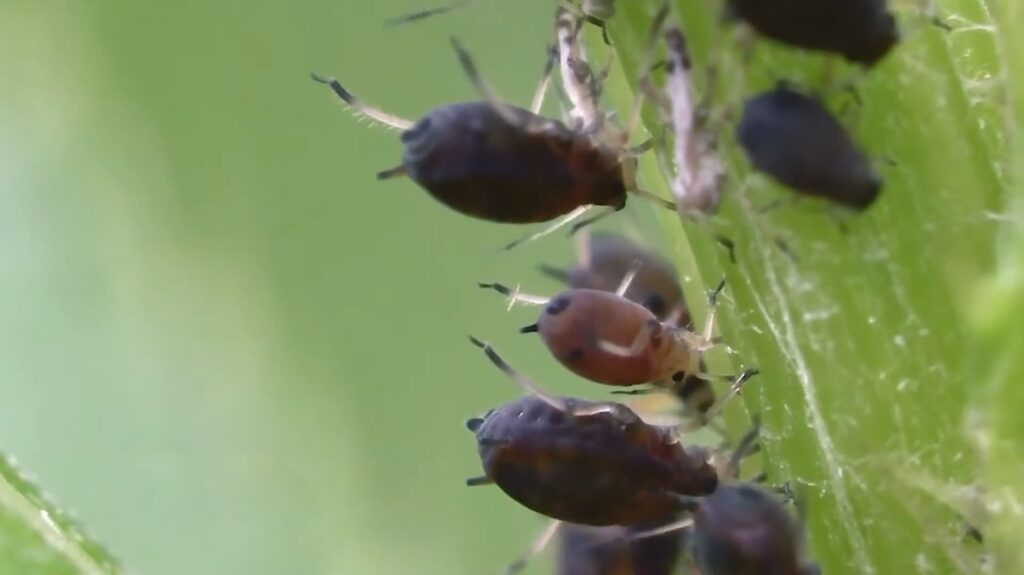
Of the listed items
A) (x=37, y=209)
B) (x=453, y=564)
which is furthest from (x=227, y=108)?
(x=453, y=564)

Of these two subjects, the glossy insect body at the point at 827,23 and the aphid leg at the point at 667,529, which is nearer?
the glossy insect body at the point at 827,23

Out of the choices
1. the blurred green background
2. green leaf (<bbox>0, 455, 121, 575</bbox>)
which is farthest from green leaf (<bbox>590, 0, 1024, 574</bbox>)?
the blurred green background

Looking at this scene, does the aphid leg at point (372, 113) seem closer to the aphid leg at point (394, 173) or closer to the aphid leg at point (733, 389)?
the aphid leg at point (394, 173)

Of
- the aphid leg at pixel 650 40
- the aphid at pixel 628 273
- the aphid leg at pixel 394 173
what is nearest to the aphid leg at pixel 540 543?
the aphid at pixel 628 273

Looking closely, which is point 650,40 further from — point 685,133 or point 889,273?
point 889,273

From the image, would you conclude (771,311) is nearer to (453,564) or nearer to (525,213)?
(525,213)

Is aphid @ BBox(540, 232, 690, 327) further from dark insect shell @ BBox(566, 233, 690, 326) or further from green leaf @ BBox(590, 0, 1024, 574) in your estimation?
green leaf @ BBox(590, 0, 1024, 574)

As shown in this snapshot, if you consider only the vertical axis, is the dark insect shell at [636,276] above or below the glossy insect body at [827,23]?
below
